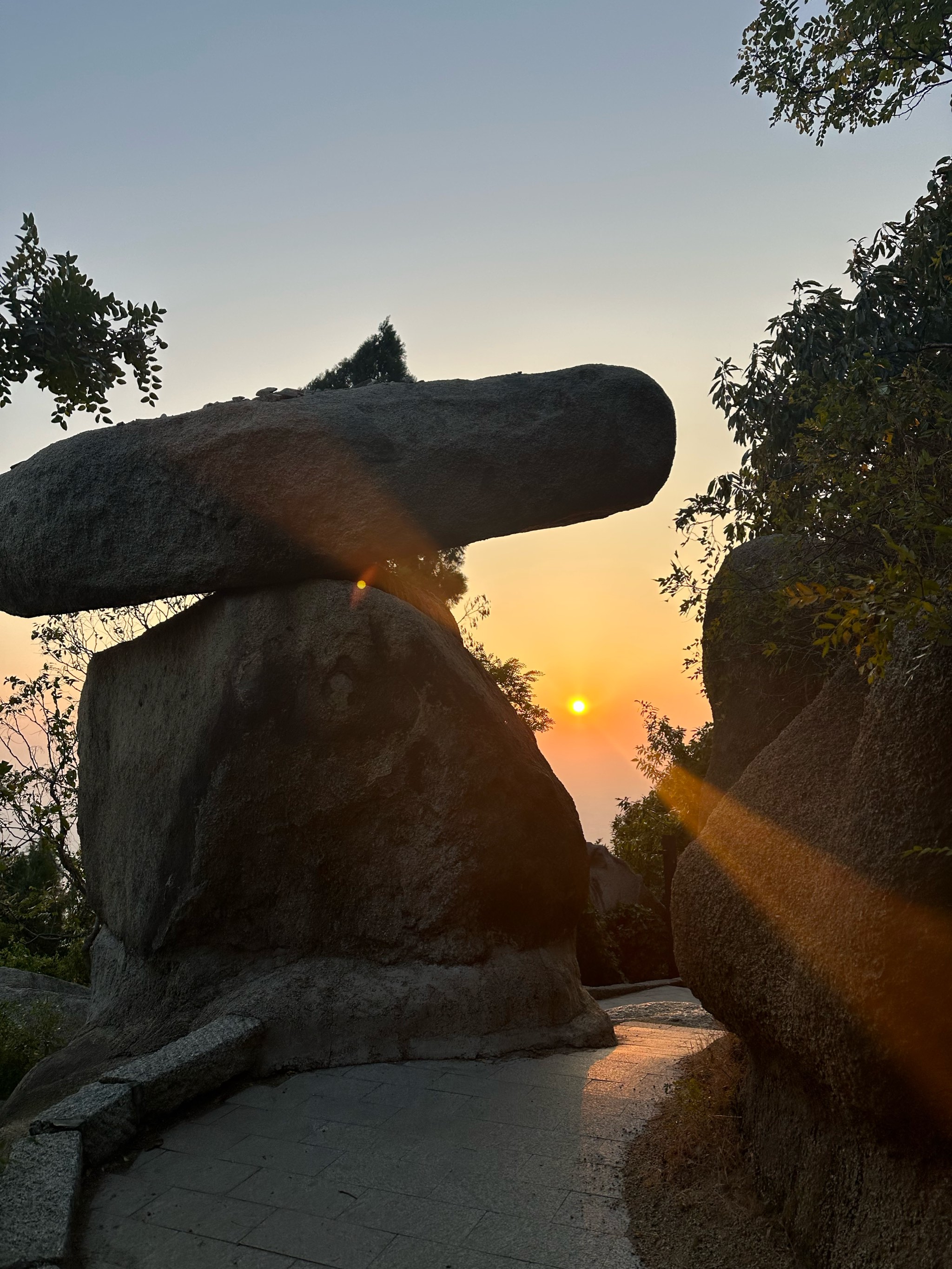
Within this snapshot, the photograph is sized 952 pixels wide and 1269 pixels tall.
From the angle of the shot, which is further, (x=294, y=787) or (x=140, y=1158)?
(x=294, y=787)

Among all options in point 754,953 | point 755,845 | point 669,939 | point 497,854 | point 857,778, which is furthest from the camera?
point 669,939

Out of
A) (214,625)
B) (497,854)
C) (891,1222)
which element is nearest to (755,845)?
(891,1222)

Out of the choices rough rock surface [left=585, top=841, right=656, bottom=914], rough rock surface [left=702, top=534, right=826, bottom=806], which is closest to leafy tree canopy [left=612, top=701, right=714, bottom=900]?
rough rock surface [left=585, top=841, right=656, bottom=914]

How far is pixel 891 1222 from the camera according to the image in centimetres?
344

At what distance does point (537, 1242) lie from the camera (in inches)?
178

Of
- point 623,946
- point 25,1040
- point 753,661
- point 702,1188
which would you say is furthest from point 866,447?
point 623,946

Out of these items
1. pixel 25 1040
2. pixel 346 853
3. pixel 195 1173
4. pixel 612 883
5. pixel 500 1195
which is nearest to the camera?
pixel 500 1195

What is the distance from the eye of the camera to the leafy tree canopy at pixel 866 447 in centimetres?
334

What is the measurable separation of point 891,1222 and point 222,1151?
148 inches

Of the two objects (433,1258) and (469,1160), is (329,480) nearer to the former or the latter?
(469,1160)

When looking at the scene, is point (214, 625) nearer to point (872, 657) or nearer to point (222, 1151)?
point (222, 1151)

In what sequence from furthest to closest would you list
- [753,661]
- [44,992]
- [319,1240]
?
[44,992] < [753,661] < [319,1240]

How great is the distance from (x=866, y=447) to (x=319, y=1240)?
15.4 ft

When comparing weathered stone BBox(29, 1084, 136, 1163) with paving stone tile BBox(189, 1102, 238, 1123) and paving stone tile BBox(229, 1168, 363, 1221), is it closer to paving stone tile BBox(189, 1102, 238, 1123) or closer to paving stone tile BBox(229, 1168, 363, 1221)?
paving stone tile BBox(189, 1102, 238, 1123)
